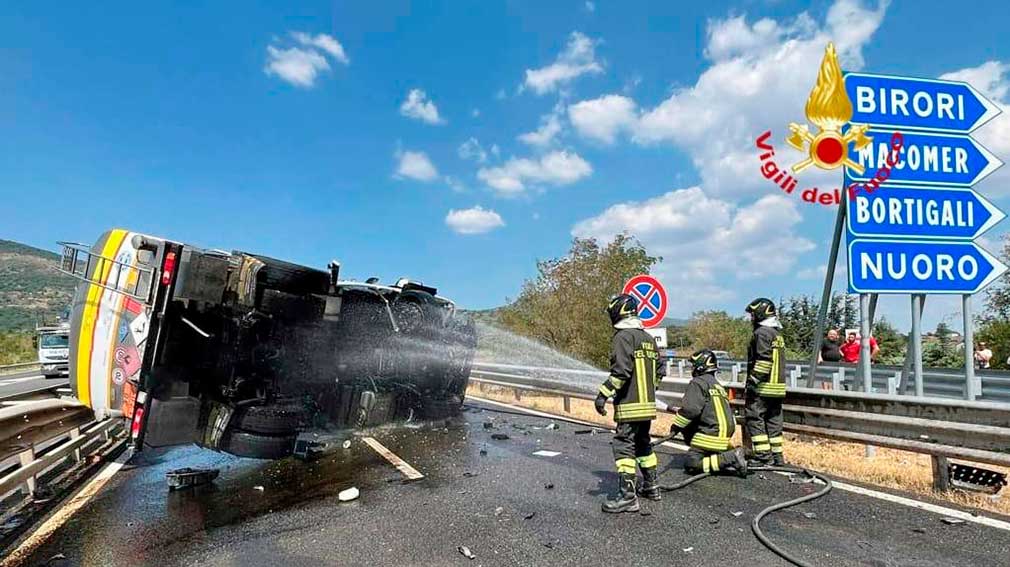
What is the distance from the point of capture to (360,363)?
7.25 meters

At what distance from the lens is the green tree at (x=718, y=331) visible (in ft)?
179

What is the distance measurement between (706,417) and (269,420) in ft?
13.0

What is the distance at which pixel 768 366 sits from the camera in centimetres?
569

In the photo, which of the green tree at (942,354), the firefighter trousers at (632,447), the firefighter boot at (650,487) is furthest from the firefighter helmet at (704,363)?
the green tree at (942,354)

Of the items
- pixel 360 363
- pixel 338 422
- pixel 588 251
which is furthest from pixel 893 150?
pixel 588 251

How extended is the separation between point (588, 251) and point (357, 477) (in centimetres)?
1101

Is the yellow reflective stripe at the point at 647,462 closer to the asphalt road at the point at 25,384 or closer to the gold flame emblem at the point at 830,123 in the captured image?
the gold flame emblem at the point at 830,123

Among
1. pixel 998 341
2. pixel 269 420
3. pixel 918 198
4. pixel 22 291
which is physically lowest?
pixel 269 420

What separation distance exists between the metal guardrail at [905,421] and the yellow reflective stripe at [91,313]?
6185 mm

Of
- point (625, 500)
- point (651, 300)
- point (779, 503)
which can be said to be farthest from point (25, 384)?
point (779, 503)

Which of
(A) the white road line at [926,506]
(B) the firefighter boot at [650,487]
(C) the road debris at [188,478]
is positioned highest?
(A) the white road line at [926,506]

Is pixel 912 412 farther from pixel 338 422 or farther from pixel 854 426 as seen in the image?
pixel 338 422

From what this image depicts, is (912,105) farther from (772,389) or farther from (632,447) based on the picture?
(632,447)

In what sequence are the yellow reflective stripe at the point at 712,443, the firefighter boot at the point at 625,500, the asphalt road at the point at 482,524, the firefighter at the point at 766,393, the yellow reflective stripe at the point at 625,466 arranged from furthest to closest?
the firefighter at the point at 766,393
the yellow reflective stripe at the point at 712,443
the yellow reflective stripe at the point at 625,466
the firefighter boot at the point at 625,500
the asphalt road at the point at 482,524
